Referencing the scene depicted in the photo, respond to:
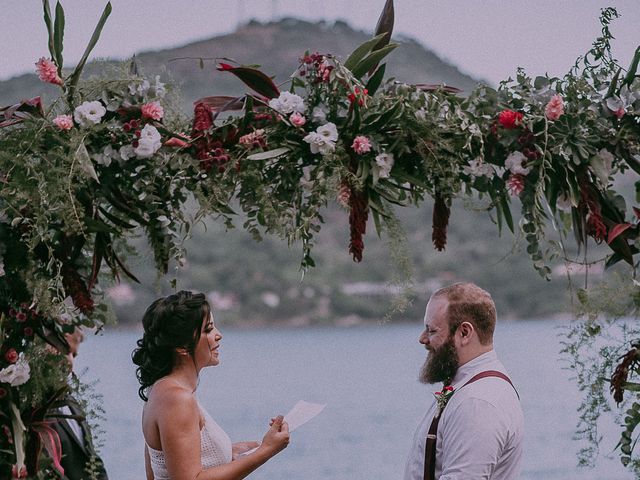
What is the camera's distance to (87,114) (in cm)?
366

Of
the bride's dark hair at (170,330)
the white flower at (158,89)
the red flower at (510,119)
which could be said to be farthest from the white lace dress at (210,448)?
the red flower at (510,119)

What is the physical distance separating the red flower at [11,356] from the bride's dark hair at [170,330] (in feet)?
2.11

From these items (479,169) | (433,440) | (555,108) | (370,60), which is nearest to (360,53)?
(370,60)

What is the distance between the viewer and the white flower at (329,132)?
12.1 ft

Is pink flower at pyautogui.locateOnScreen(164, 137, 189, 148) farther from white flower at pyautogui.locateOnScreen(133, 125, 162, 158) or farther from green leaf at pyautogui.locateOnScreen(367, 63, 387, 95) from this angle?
green leaf at pyautogui.locateOnScreen(367, 63, 387, 95)

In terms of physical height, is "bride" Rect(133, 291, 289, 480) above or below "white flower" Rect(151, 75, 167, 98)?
below

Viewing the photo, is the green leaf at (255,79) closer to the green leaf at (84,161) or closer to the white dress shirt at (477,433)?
the green leaf at (84,161)

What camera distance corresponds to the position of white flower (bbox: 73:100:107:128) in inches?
144

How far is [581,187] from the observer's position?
3799 millimetres

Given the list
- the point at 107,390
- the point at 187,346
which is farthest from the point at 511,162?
the point at 107,390

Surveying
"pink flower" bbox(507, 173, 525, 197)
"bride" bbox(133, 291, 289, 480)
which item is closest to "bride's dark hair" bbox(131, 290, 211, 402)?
"bride" bbox(133, 291, 289, 480)

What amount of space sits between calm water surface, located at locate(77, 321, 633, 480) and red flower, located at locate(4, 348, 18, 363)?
68.7 feet

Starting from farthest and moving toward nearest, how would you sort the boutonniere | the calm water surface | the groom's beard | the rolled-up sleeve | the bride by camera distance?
the calm water surface
the groom's beard
the boutonniere
the bride
the rolled-up sleeve

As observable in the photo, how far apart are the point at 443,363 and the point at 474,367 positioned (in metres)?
0.13
